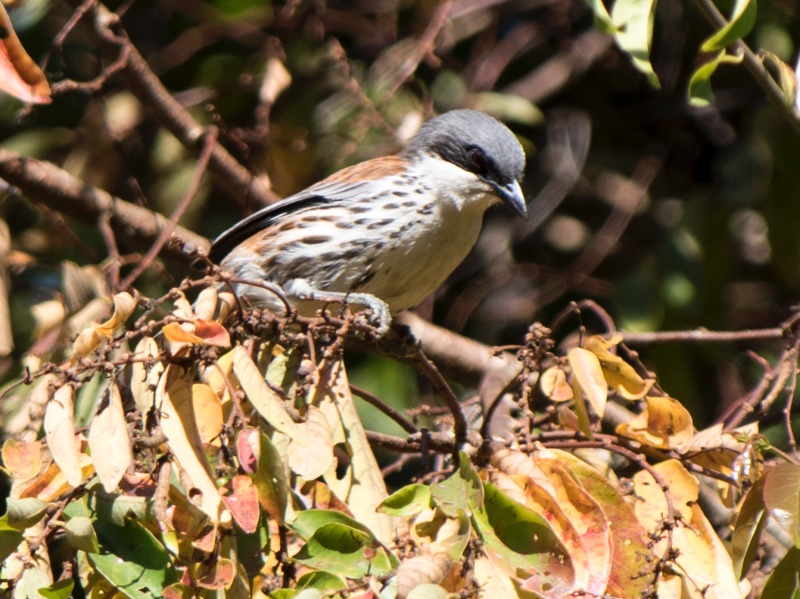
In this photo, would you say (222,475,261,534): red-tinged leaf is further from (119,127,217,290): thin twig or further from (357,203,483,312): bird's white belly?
(119,127,217,290): thin twig

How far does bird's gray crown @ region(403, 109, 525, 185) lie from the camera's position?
4.10m

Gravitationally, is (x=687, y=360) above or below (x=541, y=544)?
below

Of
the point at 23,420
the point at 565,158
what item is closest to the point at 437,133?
the point at 565,158

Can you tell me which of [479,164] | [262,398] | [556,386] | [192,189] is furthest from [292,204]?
[262,398]

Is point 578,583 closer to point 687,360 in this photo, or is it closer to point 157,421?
point 157,421

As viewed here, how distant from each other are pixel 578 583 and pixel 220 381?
88cm

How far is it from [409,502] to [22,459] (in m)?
0.77

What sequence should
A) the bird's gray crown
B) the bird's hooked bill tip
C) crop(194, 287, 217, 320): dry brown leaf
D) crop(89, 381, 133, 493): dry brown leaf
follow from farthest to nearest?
the bird's gray crown, the bird's hooked bill tip, crop(194, 287, 217, 320): dry brown leaf, crop(89, 381, 133, 493): dry brown leaf

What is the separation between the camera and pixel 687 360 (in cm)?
456

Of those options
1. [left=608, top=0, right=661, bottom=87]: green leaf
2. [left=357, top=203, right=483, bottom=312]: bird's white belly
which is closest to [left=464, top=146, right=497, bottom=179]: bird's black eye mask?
[left=357, top=203, right=483, bottom=312]: bird's white belly

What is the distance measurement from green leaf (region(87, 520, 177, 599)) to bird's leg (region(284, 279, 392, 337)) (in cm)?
104

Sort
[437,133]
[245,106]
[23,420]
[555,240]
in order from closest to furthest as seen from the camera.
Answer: [23,420] → [437,133] → [245,106] → [555,240]

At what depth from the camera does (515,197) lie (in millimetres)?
4027

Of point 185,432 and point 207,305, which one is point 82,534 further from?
point 207,305
